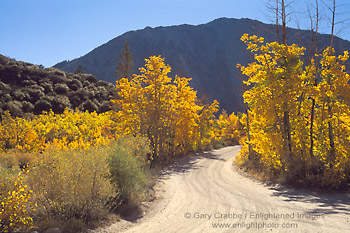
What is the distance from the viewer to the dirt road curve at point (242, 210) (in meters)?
6.20

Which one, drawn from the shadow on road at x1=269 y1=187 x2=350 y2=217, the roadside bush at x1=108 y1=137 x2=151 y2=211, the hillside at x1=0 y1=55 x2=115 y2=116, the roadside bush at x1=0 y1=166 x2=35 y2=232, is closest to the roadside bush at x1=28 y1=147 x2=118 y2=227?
the roadside bush at x1=0 y1=166 x2=35 y2=232

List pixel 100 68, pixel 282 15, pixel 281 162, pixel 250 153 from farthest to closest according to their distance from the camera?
pixel 100 68
pixel 250 153
pixel 282 15
pixel 281 162

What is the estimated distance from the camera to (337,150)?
9.98 meters

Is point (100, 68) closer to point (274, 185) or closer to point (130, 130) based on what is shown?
point (130, 130)

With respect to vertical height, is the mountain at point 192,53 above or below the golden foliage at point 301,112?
above

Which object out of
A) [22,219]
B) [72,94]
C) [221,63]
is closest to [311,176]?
[22,219]

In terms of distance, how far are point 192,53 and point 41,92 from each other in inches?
5238

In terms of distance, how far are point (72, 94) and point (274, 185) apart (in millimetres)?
37549

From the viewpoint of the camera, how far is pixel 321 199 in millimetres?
8734

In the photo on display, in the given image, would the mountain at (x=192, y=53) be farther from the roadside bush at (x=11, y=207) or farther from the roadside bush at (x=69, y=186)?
the roadside bush at (x=11, y=207)

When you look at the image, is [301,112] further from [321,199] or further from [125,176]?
[125,176]

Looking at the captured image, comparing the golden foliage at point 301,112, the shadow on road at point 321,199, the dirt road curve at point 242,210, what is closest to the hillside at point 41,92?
the dirt road curve at point 242,210

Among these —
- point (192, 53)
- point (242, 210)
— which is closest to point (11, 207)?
point (242, 210)

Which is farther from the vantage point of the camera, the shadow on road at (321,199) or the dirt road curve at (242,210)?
the shadow on road at (321,199)
